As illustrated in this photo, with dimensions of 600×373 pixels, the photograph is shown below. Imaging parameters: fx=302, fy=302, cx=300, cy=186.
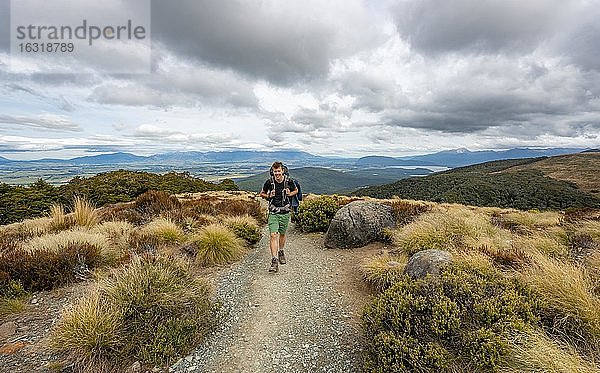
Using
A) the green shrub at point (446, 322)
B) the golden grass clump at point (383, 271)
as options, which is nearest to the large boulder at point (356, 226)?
the golden grass clump at point (383, 271)

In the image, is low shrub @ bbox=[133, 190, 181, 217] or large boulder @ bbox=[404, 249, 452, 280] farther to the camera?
low shrub @ bbox=[133, 190, 181, 217]

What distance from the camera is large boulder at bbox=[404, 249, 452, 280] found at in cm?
505

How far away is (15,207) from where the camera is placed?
2427 centimetres

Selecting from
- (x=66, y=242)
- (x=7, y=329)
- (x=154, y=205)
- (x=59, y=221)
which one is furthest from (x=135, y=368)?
(x=154, y=205)

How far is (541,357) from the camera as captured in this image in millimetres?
3109

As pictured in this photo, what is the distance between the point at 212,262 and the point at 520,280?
6412mm

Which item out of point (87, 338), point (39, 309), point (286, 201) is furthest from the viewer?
point (286, 201)

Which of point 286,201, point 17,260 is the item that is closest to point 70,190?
point 17,260

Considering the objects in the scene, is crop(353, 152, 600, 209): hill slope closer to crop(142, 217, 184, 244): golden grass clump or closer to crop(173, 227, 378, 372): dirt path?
crop(173, 227, 378, 372): dirt path

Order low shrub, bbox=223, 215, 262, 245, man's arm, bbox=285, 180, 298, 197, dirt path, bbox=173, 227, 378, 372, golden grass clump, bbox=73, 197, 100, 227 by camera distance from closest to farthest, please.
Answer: dirt path, bbox=173, 227, 378, 372, man's arm, bbox=285, 180, 298, 197, low shrub, bbox=223, 215, 262, 245, golden grass clump, bbox=73, 197, 100, 227

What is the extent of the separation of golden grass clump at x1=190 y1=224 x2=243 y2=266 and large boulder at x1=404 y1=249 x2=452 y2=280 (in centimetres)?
457

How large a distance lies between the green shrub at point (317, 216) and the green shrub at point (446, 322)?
685cm

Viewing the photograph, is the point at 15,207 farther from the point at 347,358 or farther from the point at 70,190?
the point at 347,358

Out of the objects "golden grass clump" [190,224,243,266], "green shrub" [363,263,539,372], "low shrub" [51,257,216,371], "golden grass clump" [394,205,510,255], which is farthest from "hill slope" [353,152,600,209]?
"low shrub" [51,257,216,371]
